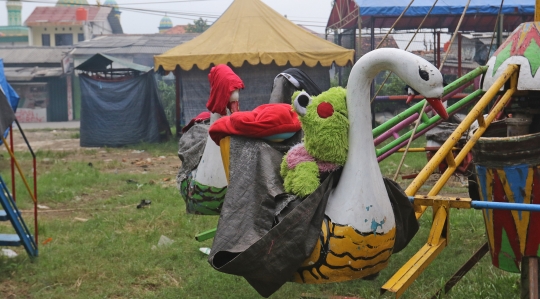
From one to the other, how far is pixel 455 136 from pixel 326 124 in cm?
72

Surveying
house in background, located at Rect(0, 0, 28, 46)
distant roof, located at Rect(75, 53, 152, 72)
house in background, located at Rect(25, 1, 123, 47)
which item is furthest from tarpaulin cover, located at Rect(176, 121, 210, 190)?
house in background, located at Rect(0, 0, 28, 46)

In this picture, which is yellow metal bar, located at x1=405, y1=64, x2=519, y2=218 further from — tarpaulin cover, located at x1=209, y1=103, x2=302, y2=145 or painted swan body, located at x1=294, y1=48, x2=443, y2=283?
tarpaulin cover, located at x1=209, y1=103, x2=302, y2=145

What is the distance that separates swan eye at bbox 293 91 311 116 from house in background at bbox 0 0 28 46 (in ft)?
121

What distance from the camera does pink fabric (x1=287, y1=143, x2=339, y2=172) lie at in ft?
10.7

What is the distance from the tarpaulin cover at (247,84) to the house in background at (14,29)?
25.1 metres

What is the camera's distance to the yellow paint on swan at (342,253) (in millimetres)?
3141

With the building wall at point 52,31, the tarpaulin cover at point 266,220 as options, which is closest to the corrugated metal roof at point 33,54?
the building wall at point 52,31

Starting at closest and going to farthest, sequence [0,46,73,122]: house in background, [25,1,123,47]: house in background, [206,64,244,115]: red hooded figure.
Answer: [206,64,244,115]: red hooded figure, [0,46,73,122]: house in background, [25,1,123,47]: house in background

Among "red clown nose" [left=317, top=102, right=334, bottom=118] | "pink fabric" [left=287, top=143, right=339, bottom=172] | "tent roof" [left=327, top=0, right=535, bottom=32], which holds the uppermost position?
"tent roof" [left=327, top=0, right=535, bottom=32]

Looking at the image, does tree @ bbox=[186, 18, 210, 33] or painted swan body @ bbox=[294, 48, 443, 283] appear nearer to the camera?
painted swan body @ bbox=[294, 48, 443, 283]

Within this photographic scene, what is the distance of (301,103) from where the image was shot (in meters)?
3.26

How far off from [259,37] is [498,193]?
37.8ft

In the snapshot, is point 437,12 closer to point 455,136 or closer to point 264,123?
point 455,136

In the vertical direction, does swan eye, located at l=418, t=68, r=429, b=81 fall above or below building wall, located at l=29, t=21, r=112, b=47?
above
